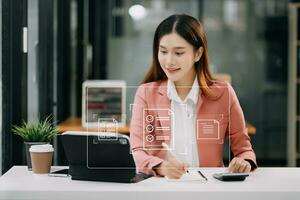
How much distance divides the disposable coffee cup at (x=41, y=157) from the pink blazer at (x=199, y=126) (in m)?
0.34

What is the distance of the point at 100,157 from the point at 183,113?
1.17ft

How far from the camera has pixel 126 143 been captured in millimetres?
2092

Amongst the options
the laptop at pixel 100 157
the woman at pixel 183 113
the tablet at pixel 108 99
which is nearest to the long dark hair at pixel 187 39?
the woman at pixel 183 113

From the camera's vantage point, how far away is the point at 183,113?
2.23 m

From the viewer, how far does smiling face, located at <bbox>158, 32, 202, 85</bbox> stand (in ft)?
7.84

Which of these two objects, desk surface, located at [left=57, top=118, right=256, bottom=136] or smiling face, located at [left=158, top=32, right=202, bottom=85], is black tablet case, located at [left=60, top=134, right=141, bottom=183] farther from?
desk surface, located at [left=57, top=118, right=256, bottom=136]

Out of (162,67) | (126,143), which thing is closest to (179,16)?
(162,67)

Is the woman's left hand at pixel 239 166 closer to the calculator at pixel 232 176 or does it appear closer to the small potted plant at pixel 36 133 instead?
the calculator at pixel 232 176

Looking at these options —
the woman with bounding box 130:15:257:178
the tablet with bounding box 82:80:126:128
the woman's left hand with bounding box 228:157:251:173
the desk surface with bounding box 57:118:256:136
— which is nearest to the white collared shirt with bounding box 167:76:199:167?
the woman with bounding box 130:15:257:178

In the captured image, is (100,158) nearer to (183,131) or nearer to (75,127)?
(183,131)

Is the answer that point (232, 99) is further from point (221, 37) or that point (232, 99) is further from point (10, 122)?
point (221, 37)

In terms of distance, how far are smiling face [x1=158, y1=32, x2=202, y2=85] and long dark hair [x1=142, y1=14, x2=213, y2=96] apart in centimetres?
2

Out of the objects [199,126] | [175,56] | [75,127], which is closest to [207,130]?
[199,126]

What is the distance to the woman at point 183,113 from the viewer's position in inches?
87.7
